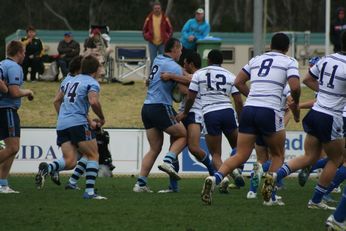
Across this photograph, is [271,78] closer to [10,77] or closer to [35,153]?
[10,77]

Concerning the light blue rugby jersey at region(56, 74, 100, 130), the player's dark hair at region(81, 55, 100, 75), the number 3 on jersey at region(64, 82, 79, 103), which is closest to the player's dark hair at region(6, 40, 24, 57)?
the light blue rugby jersey at region(56, 74, 100, 130)

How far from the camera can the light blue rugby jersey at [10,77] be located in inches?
614

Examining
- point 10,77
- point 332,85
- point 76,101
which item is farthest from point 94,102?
point 332,85

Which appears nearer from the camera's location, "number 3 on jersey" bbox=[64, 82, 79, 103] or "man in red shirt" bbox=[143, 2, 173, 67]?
"number 3 on jersey" bbox=[64, 82, 79, 103]

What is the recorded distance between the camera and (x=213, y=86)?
15.9 m

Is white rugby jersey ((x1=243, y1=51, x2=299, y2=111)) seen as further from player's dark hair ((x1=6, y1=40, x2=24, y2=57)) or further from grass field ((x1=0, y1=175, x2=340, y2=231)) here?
player's dark hair ((x1=6, y1=40, x2=24, y2=57))

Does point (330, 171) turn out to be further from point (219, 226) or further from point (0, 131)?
point (0, 131)

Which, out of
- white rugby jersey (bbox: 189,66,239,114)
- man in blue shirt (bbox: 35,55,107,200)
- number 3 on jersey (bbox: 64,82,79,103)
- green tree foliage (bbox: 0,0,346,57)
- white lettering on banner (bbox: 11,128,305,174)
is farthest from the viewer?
green tree foliage (bbox: 0,0,346,57)

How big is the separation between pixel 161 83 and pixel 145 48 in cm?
2099

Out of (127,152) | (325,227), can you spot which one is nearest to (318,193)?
(325,227)

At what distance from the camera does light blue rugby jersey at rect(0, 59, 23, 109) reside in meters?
15.6

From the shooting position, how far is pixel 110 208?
13414 millimetres

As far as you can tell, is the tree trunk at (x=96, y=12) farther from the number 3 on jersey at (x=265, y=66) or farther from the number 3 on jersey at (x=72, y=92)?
the number 3 on jersey at (x=265, y=66)

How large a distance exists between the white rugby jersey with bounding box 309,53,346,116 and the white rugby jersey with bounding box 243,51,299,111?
0.58m
